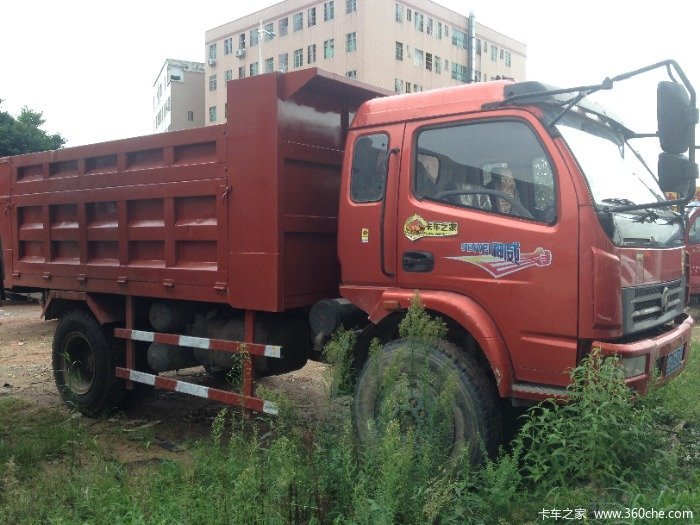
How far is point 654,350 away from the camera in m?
3.66

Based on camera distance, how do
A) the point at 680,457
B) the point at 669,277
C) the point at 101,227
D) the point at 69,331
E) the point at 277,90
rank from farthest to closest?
the point at 69,331 < the point at 101,227 < the point at 277,90 < the point at 669,277 < the point at 680,457

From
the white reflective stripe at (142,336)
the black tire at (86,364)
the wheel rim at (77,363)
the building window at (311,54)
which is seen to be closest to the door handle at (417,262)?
the white reflective stripe at (142,336)

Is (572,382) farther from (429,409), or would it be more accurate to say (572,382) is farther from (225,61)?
(225,61)

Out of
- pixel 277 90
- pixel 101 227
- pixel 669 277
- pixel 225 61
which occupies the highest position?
pixel 225 61

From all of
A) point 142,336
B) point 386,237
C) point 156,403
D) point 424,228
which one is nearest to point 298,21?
point 156,403

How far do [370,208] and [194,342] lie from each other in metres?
1.91

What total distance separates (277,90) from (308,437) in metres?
2.35

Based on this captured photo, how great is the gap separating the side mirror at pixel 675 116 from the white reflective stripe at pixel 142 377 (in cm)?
425

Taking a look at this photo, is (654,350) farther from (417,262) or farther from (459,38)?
(459,38)

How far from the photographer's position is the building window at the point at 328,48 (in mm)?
36009

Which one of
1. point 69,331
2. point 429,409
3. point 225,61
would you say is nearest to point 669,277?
point 429,409

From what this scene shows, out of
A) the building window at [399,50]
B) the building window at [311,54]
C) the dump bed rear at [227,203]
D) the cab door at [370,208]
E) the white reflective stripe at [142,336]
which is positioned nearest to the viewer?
the cab door at [370,208]

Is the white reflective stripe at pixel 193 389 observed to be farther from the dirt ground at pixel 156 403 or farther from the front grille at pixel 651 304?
the front grille at pixel 651 304

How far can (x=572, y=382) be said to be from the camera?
349 centimetres
